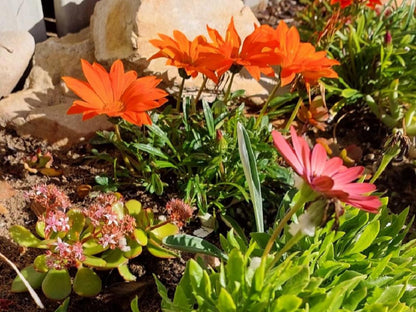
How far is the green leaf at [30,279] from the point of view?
1.44 meters

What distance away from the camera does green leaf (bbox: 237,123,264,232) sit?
1357 mm

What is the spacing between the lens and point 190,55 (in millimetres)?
1701

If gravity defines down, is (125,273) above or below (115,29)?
below

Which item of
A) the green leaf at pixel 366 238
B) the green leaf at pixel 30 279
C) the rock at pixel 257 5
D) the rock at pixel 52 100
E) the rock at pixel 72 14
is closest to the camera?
the green leaf at pixel 366 238

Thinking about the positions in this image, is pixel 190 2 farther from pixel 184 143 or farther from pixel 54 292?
pixel 54 292

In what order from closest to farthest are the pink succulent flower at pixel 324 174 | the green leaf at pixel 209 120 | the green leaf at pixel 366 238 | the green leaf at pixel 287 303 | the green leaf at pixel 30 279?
1. the pink succulent flower at pixel 324 174
2. the green leaf at pixel 287 303
3. the green leaf at pixel 366 238
4. the green leaf at pixel 30 279
5. the green leaf at pixel 209 120

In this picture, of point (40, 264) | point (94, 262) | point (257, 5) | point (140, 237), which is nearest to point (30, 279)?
point (40, 264)

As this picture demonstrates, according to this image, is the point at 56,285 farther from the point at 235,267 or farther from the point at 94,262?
the point at 235,267

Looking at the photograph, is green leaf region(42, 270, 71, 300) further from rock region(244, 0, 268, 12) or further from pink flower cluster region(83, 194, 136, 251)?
rock region(244, 0, 268, 12)

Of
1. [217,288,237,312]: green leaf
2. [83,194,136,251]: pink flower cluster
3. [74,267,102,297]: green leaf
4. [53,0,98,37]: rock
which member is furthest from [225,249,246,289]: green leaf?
[53,0,98,37]: rock

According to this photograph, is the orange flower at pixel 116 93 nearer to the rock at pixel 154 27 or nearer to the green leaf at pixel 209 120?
the green leaf at pixel 209 120

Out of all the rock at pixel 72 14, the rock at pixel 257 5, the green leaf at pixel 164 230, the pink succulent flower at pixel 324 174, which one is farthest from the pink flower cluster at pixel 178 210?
the rock at pixel 257 5

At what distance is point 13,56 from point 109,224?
3.18 ft

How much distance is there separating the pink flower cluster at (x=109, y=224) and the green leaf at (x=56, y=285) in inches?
5.3
